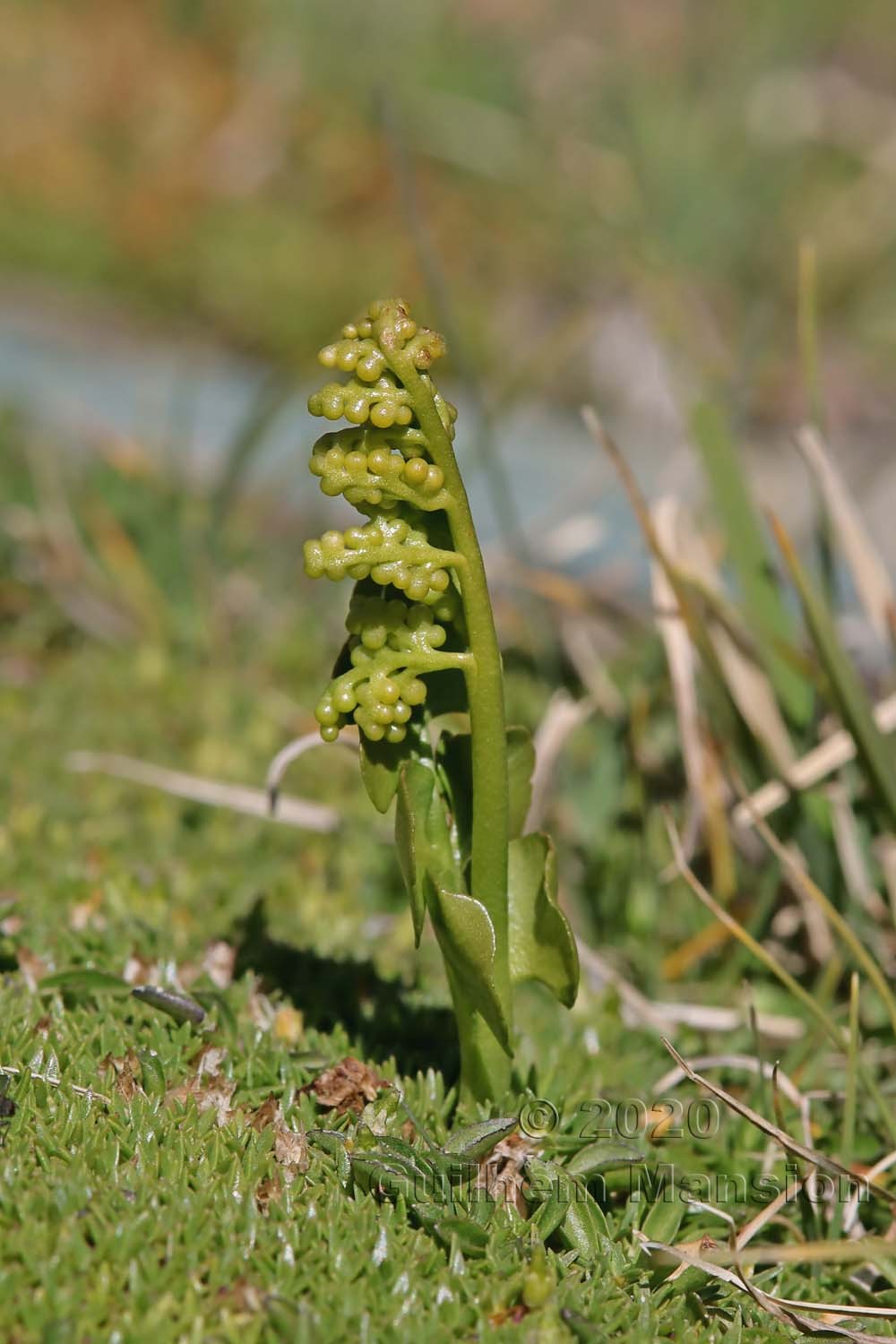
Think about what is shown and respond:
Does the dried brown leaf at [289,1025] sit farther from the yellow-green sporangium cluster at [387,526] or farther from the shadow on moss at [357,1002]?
the yellow-green sporangium cluster at [387,526]

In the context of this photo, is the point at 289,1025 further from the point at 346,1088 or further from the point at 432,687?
the point at 432,687

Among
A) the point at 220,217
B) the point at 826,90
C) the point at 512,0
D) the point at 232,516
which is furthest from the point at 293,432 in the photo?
the point at 512,0

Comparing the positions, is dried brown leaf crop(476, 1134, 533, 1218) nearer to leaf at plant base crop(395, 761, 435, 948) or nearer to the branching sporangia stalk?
the branching sporangia stalk

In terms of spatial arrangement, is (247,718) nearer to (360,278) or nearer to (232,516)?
(232,516)

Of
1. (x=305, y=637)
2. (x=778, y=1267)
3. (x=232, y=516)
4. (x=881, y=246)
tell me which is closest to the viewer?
(x=778, y=1267)

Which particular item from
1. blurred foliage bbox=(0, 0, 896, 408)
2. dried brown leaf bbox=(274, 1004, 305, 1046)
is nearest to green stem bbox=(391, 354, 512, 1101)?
dried brown leaf bbox=(274, 1004, 305, 1046)

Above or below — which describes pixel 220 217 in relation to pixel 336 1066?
above

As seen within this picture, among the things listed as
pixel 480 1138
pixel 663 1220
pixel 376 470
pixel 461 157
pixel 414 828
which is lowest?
pixel 663 1220

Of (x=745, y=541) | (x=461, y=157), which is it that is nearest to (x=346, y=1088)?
(x=745, y=541)
